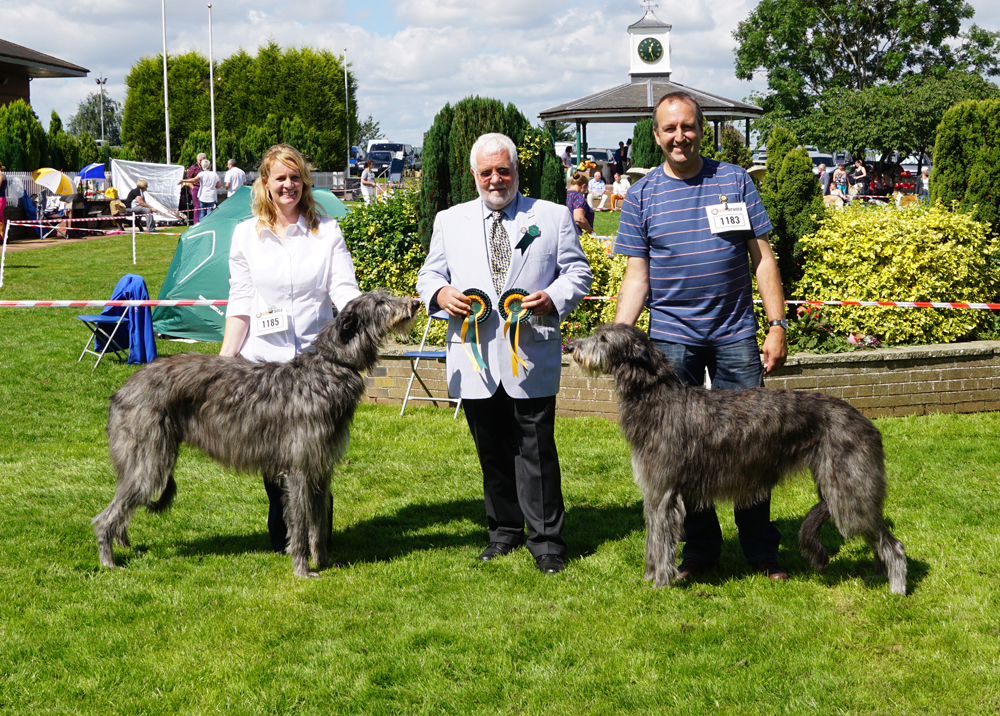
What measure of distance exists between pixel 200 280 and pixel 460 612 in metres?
8.46

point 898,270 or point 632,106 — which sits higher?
point 632,106

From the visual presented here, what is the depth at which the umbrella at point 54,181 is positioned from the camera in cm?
2559

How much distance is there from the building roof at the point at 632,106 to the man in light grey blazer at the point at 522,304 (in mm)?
23655

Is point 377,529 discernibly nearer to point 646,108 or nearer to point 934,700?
point 934,700

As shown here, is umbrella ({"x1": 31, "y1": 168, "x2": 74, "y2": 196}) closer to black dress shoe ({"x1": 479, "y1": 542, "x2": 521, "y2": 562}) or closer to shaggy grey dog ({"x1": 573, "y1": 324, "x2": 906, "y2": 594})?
black dress shoe ({"x1": 479, "y1": 542, "x2": 521, "y2": 562})

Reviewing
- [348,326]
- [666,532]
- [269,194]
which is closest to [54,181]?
[269,194]

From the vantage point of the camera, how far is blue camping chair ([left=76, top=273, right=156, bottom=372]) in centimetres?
1007

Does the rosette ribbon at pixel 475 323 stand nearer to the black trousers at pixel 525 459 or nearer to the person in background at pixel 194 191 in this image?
the black trousers at pixel 525 459

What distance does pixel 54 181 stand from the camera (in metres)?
25.7

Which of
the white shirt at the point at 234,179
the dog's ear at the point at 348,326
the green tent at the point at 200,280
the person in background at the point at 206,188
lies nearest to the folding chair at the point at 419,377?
the dog's ear at the point at 348,326

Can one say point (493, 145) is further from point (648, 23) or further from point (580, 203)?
point (648, 23)

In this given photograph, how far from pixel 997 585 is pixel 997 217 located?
610 cm

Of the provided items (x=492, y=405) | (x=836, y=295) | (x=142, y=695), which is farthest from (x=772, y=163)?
(x=142, y=695)

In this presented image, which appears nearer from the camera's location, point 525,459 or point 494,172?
point 494,172
